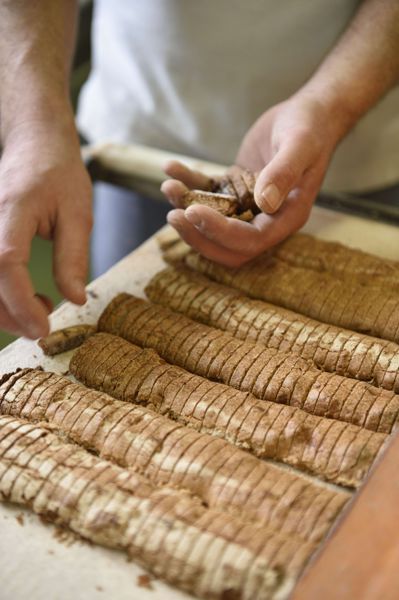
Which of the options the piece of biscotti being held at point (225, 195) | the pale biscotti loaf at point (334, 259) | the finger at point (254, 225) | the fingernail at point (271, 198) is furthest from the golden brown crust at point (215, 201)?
the pale biscotti loaf at point (334, 259)

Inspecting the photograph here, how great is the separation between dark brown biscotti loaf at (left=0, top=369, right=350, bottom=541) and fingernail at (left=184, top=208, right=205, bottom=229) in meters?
0.84

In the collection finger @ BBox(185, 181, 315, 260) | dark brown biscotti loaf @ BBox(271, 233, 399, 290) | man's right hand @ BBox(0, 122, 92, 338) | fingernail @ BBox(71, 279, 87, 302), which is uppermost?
man's right hand @ BBox(0, 122, 92, 338)

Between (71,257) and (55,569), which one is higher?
(71,257)

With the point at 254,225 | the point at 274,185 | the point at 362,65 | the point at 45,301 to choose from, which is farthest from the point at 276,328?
the point at 362,65

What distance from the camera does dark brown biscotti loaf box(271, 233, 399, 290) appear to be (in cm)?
321

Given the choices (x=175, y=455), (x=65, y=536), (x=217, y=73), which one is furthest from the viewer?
(x=217, y=73)

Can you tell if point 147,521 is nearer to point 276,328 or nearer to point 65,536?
point 65,536

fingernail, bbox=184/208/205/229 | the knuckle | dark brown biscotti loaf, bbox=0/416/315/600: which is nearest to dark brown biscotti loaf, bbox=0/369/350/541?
dark brown biscotti loaf, bbox=0/416/315/600

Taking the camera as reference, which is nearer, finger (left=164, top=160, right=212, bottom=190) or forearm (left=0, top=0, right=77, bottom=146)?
forearm (left=0, top=0, right=77, bottom=146)

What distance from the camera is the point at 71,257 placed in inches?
112

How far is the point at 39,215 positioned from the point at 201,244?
73 centimetres

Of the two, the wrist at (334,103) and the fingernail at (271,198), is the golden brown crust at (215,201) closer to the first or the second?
the fingernail at (271,198)

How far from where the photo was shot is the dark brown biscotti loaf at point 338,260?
10.5ft

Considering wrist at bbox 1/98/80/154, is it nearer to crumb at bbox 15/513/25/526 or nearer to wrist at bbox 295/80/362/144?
wrist at bbox 295/80/362/144
